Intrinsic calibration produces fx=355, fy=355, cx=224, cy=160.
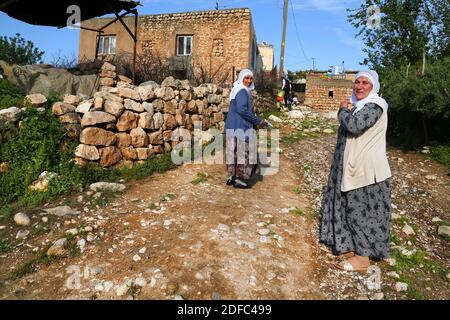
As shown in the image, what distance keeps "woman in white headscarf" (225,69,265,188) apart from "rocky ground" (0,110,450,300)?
0.36 meters

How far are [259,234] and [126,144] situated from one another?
2533 mm

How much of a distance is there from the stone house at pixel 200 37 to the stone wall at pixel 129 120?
980 cm

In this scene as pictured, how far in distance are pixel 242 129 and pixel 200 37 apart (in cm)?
1347

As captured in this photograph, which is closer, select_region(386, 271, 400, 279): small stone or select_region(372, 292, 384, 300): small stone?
select_region(372, 292, 384, 300): small stone

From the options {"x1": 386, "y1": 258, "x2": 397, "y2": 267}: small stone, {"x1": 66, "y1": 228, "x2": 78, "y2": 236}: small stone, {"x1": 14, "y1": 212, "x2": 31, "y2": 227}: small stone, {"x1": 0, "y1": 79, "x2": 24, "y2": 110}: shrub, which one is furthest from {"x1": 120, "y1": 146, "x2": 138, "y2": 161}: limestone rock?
{"x1": 386, "y1": 258, "x2": 397, "y2": 267}: small stone

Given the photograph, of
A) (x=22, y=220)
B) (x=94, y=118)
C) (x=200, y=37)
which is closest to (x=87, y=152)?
(x=94, y=118)

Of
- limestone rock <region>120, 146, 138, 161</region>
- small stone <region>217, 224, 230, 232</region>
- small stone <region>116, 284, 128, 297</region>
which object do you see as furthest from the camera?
limestone rock <region>120, 146, 138, 161</region>

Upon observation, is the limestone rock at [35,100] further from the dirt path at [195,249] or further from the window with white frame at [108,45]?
the window with white frame at [108,45]

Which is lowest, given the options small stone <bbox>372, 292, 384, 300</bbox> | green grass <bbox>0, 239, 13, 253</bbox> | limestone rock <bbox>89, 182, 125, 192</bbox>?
small stone <bbox>372, 292, 384, 300</bbox>

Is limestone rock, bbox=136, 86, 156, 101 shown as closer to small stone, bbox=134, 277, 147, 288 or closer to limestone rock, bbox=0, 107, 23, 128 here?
limestone rock, bbox=0, 107, 23, 128

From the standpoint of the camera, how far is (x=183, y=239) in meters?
3.26

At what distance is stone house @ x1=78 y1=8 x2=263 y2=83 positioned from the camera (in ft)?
53.2

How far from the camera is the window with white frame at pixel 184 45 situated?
1731cm

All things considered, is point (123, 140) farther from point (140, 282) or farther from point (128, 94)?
point (140, 282)
